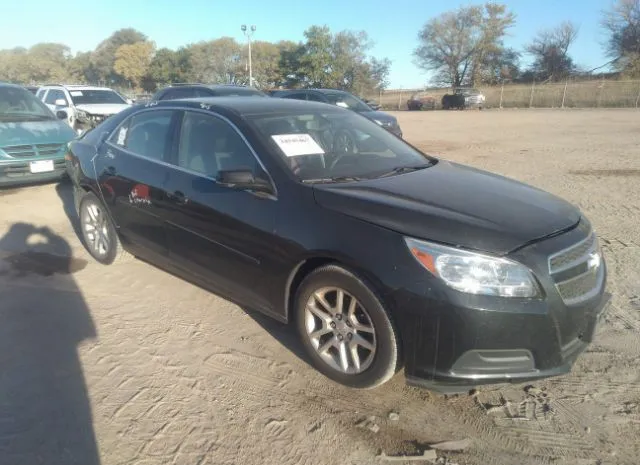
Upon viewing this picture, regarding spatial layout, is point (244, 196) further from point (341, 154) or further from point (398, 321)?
point (398, 321)

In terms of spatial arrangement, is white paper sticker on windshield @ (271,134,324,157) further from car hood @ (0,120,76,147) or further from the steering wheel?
car hood @ (0,120,76,147)

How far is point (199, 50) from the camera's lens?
6238 cm

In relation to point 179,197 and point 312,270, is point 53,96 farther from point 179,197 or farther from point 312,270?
point 312,270

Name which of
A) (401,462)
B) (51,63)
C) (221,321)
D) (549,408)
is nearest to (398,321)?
(401,462)

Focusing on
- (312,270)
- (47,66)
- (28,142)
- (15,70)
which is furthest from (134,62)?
(312,270)

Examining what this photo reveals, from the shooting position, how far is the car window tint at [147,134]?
390 centimetres

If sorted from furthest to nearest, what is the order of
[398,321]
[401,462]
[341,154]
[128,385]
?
1. [341,154]
2. [128,385]
3. [398,321]
4. [401,462]

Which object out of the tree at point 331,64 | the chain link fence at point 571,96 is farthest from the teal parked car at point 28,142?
the tree at point 331,64

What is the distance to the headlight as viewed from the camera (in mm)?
2316

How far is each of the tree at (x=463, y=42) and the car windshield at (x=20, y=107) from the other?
61530 millimetres

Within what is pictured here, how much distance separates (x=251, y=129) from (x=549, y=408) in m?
2.49

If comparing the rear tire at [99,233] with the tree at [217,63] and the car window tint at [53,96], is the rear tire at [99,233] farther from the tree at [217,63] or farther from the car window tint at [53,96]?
the tree at [217,63]

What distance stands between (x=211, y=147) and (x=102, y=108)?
10.9 metres

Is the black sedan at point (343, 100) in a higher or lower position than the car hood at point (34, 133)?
higher
